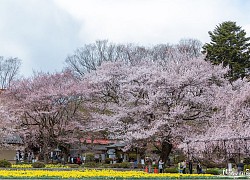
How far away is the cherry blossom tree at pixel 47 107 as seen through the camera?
3488cm

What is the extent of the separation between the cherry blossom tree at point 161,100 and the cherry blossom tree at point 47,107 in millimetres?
2447

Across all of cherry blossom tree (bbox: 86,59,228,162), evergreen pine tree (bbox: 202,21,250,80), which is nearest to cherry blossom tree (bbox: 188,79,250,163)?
cherry blossom tree (bbox: 86,59,228,162)

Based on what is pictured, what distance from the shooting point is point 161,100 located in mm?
31266

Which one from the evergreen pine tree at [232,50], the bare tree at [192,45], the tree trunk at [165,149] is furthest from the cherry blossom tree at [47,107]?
the bare tree at [192,45]

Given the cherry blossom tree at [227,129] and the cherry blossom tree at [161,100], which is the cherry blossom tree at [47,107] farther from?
the cherry blossom tree at [227,129]

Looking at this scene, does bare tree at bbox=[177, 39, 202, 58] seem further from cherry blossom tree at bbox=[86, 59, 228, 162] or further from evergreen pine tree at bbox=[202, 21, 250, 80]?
cherry blossom tree at bbox=[86, 59, 228, 162]

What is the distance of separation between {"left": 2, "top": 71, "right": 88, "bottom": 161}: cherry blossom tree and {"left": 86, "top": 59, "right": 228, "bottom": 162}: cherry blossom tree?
8.03 ft

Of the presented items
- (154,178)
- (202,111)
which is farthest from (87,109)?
(154,178)

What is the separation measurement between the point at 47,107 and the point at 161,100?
10379mm

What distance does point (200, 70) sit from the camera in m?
32.0

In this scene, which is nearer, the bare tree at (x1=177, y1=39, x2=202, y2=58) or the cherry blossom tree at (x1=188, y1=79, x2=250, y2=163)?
the cherry blossom tree at (x1=188, y1=79, x2=250, y2=163)

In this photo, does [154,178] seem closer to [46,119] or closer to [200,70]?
[200,70]

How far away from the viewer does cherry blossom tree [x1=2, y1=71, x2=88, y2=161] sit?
34881 mm

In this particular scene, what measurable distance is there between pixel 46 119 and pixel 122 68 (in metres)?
8.05
